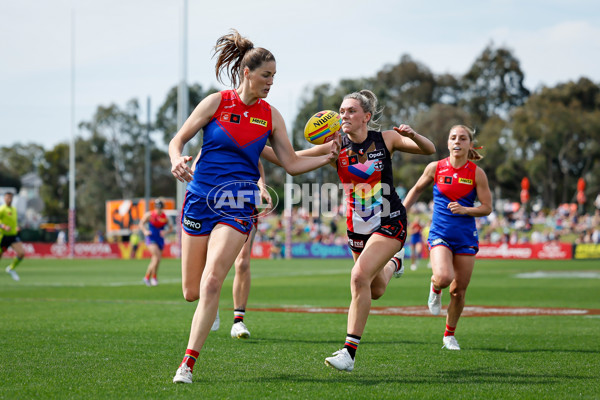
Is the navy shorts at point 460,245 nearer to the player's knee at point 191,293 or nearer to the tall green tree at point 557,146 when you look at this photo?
the player's knee at point 191,293

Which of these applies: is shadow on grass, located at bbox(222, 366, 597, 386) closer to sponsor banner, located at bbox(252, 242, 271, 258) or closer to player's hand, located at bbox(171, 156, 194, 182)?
player's hand, located at bbox(171, 156, 194, 182)

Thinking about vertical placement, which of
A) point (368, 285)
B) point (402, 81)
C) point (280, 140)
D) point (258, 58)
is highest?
point (402, 81)

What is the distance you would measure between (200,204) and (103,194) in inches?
3001

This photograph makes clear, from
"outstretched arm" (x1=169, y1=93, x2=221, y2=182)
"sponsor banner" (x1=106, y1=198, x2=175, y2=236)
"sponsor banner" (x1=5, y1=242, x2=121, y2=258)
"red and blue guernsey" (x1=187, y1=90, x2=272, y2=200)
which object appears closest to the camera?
"outstretched arm" (x1=169, y1=93, x2=221, y2=182)

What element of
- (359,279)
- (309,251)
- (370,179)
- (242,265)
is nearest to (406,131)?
(370,179)

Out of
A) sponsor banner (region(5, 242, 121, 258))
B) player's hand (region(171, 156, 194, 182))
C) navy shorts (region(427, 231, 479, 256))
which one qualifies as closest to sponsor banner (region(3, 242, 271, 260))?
sponsor banner (region(5, 242, 121, 258))

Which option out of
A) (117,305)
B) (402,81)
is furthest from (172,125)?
(117,305)

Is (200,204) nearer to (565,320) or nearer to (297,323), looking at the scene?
(297,323)

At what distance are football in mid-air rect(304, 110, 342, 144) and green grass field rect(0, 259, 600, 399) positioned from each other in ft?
7.58

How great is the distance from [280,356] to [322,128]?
249cm

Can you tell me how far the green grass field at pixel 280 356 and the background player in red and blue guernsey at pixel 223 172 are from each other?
967 mm

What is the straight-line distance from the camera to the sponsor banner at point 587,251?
40781 mm

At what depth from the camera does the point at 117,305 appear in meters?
14.2

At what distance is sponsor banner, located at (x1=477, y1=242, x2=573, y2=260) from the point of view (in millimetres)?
41709
